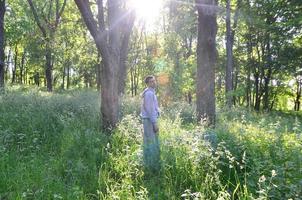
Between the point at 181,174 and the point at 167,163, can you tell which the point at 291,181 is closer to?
the point at 181,174

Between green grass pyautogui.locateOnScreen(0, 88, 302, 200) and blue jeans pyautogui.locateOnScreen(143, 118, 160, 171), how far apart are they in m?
0.16

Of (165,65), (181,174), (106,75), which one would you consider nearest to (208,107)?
(106,75)

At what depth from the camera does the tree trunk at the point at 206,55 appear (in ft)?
32.3

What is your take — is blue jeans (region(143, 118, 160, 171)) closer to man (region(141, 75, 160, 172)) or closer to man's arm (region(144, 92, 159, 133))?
man (region(141, 75, 160, 172))

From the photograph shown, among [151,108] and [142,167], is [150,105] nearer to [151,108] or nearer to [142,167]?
[151,108]

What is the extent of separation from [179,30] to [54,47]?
10069mm

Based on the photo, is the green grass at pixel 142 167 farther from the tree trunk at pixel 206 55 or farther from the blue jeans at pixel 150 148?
the tree trunk at pixel 206 55

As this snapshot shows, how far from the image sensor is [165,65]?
98.7 ft

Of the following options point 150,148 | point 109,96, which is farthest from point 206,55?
point 150,148

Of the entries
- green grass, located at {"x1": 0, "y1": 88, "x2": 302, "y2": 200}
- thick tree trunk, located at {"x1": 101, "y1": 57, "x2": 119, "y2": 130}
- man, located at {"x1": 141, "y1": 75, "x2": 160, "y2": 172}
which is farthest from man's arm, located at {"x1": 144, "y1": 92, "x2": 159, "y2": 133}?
thick tree trunk, located at {"x1": 101, "y1": 57, "x2": 119, "y2": 130}

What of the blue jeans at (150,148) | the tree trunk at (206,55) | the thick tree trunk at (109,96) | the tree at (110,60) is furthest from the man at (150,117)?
the tree trunk at (206,55)

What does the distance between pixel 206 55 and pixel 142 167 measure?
4.85m

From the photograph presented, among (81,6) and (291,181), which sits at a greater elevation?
(81,6)

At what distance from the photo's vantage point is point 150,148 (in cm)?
675
